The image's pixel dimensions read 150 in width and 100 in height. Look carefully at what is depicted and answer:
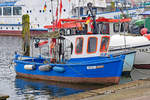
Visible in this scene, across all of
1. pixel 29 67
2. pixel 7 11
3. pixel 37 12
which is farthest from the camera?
pixel 7 11

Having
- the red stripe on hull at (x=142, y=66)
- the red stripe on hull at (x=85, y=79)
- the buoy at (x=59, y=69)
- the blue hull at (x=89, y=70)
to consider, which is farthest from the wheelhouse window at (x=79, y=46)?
the red stripe on hull at (x=142, y=66)

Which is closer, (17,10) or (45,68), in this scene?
(45,68)

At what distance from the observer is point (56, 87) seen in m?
18.4

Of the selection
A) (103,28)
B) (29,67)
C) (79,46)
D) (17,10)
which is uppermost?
(17,10)

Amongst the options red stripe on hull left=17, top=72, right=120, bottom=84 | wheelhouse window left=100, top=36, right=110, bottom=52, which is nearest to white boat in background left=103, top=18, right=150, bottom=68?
wheelhouse window left=100, top=36, right=110, bottom=52

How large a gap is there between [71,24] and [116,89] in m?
7.38

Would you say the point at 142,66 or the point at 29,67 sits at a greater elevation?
the point at 29,67

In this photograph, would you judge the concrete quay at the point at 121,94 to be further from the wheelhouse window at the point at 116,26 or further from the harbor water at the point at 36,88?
the wheelhouse window at the point at 116,26

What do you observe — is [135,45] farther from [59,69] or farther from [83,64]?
[59,69]

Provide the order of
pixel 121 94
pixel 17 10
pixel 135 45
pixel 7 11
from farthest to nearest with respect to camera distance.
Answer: pixel 7 11
pixel 17 10
pixel 135 45
pixel 121 94

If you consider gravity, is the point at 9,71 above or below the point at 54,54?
below

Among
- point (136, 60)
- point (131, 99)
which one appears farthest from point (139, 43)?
point (131, 99)

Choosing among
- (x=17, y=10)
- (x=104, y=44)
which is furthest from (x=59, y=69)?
(x=17, y=10)

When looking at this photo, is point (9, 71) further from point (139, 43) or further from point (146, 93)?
point (146, 93)
